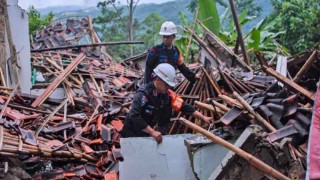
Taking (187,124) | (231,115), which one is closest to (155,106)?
(187,124)

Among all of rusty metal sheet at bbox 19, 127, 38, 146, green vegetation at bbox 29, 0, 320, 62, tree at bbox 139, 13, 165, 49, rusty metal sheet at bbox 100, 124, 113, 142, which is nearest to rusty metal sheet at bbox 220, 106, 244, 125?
rusty metal sheet at bbox 100, 124, 113, 142

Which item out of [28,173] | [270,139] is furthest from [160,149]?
[28,173]

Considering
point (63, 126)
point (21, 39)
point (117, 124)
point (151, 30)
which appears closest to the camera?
point (63, 126)

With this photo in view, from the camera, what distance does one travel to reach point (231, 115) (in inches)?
185

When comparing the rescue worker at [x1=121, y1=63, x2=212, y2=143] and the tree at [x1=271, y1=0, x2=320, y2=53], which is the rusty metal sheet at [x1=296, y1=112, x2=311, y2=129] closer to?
the rescue worker at [x1=121, y1=63, x2=212, y2=143]

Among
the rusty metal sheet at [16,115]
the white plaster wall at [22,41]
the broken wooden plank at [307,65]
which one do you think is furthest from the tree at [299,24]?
the rusty metal sheet at [16,115]

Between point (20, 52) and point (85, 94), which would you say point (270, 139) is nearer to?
point (85, 94)

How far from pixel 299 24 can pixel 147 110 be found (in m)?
12.1

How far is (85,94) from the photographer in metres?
8.83

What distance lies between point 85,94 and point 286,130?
17.1ft

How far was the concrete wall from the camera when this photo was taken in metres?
8.35

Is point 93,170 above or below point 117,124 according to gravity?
below

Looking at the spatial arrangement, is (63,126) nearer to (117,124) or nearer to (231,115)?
(117,124)

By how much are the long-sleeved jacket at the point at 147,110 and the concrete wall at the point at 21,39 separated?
3.74 m
